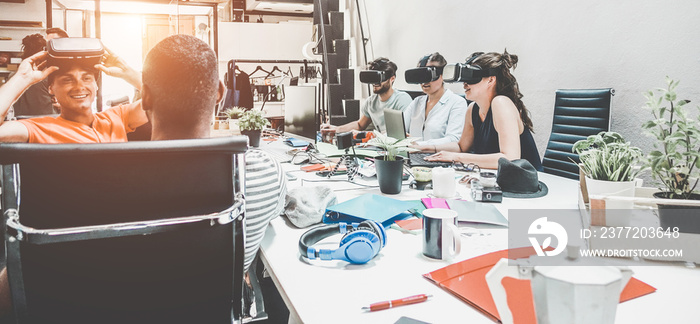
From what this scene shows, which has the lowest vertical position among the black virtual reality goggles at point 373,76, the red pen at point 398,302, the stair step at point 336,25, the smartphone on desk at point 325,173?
the red pen at point 398,302

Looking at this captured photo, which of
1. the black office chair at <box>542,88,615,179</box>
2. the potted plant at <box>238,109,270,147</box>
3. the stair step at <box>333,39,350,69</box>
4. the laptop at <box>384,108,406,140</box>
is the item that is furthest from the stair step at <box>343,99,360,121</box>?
the black office chair at <box>542,88,615,179</box>

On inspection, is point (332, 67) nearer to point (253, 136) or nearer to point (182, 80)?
point (253, 136)

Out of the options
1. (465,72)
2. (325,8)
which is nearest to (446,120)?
(465,72)

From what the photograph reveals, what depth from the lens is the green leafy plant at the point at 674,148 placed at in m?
1.04

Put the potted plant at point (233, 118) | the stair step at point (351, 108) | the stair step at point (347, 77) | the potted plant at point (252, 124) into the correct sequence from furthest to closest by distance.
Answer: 1. the stair step at point (347, 77)
2. the stair step at point (351, 108)
3. the potted plant at point (233, 118)
4. the potted plant at point (252, 124)

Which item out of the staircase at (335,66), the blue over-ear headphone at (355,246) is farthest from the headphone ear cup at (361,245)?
the staircase at (335,66)

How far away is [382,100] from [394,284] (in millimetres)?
3375

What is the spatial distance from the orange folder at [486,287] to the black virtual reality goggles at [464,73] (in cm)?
118

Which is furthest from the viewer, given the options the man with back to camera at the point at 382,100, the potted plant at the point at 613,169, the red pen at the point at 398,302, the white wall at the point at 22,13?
the white wall at the point at 22,13

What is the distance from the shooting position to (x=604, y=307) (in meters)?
0.50

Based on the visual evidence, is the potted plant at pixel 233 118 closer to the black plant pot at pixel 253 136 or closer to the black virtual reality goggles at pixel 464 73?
the black plant pot at pixel 253 136

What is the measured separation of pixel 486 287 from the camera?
90 centimetres

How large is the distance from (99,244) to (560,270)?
700mm

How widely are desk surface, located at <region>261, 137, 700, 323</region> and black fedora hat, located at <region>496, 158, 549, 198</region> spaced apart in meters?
0.42
